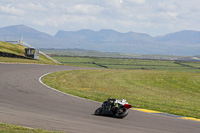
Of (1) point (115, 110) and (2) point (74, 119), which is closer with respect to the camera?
(2) point (74, 119)

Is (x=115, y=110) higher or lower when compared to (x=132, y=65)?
higher

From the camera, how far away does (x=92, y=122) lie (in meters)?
13.7

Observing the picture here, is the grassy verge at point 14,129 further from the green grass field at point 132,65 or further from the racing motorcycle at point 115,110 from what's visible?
the green grass field at point 132,65

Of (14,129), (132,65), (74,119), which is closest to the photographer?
(14,129)

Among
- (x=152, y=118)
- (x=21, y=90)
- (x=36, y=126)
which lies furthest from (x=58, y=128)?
(x=21, y=90)

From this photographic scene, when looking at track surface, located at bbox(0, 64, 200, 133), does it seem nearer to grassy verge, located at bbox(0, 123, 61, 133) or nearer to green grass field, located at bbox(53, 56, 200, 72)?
grassy verge, located at bbox(0, 123, 61, 133)

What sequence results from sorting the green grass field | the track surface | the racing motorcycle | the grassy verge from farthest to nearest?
the green grass field < the racing motorcycle < the track surface < the grassy verge

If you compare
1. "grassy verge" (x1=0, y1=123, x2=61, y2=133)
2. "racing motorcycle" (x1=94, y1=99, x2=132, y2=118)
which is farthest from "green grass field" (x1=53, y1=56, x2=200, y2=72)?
"grassy verge" (x1=0, y1=123, x2=61, y2=133)

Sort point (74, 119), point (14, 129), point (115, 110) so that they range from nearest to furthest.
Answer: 1. point (14, 129)
2. point (74, 119)
3. point (115, 110)

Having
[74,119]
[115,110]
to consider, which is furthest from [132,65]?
[74,119]

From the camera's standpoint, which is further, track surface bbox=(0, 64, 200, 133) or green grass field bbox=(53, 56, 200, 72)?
green grass field bbox=(53, 56, 200, 72)

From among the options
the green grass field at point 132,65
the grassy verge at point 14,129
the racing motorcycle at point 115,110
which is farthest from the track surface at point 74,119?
the green grass field at point 132,65

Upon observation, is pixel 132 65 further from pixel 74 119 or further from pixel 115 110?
pixel 74 119

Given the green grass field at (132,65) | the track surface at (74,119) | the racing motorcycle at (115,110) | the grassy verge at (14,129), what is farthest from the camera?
the green grass field at (132,65)
